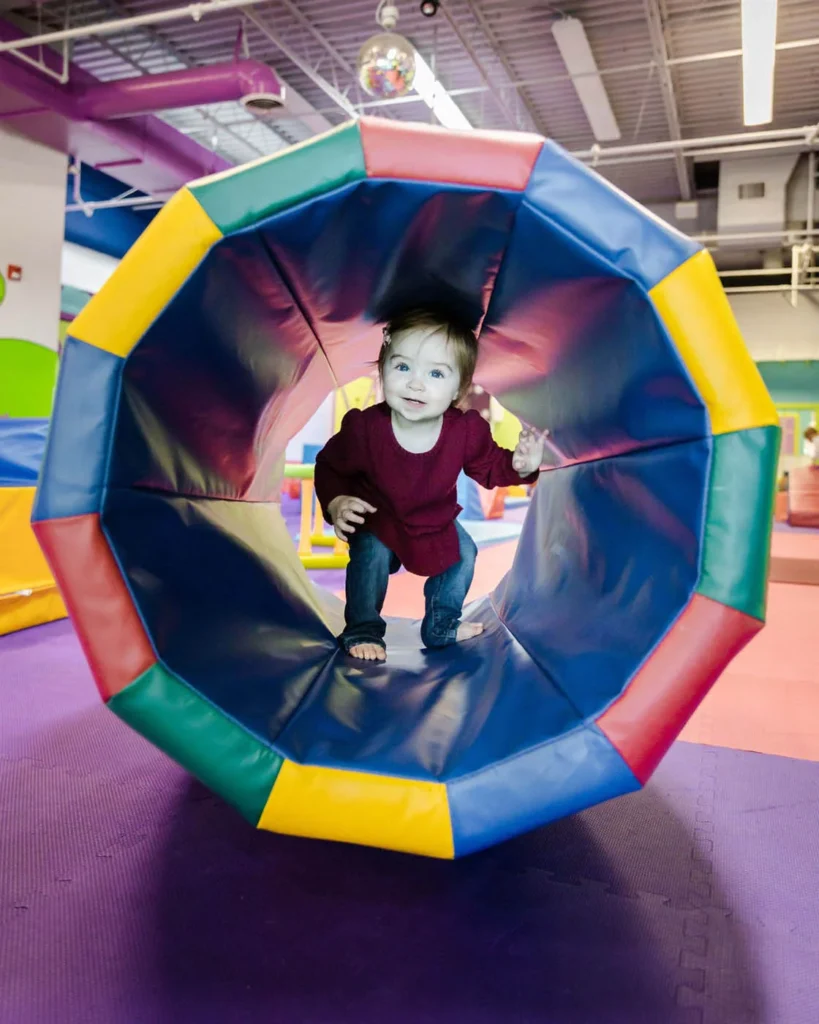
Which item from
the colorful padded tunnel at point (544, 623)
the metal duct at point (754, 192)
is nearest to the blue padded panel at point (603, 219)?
the colorful padded tunnel at point (544, 623)

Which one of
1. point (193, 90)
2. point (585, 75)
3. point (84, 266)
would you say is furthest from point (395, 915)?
point (84, 266)

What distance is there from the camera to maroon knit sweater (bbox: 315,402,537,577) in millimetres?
1872

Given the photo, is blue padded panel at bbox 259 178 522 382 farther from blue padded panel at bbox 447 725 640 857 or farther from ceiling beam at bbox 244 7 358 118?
ceiling beam at bbox 244 7 358 118

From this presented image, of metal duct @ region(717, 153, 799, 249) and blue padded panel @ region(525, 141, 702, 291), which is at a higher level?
metal duct @ region(717, 153, 799, 249)

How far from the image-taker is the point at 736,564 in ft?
3.39

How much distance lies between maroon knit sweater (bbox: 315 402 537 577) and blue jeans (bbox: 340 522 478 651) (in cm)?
3

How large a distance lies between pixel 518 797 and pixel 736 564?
416mm

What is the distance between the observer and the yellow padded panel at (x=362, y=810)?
1060mm

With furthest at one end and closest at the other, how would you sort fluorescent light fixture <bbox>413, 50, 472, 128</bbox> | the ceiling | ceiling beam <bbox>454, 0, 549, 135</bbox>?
fluorescent light fixture <bbox>413, 50, 472, 128</bbox> < the ceiling < ceiling beam <bbox>454, 0, 549, 135</bbox>

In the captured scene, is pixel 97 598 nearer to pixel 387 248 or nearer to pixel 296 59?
pixel 387 248

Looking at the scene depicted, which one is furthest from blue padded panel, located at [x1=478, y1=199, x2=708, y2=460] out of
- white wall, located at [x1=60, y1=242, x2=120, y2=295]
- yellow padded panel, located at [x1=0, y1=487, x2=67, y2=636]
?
white wall, located at [x1=60, y1=242, x2=120, y2=295]

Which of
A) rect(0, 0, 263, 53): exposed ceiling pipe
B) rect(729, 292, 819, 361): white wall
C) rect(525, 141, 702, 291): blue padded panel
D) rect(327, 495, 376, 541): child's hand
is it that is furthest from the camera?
rect(729, 292, 819, 361): white wall

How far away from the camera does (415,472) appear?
1.87 meters

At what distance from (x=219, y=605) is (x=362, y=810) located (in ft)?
1.78
